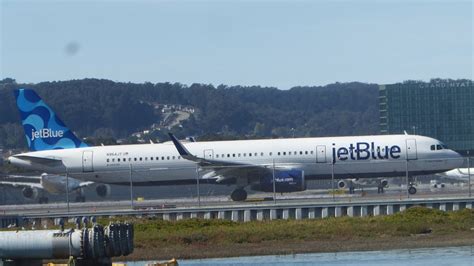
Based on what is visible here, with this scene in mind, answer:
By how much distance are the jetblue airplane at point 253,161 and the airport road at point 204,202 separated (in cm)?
115

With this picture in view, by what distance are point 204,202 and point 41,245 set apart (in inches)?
1226

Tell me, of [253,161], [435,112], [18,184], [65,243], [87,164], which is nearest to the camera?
[65,243]

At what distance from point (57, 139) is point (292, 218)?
23174 millimetres

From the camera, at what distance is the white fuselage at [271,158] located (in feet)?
227

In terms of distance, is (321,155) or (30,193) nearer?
(321,155)

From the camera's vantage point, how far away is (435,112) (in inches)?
7731

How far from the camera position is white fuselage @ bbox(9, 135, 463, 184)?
227 ft

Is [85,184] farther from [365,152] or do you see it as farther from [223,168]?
[365,152]

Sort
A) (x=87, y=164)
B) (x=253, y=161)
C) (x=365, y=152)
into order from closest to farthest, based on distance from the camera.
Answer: (x=365, y=152), (x=253, y=161), (x=87, y=164)

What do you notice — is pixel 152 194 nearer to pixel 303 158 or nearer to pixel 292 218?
pixel 303 158

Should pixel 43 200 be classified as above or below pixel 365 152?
Answer: below

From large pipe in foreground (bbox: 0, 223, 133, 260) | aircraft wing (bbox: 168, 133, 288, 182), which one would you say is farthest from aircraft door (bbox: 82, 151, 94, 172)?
large pipe in foreground (bbox: 0, 223, 133, 260)

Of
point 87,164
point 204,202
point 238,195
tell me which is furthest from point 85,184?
point 204,202

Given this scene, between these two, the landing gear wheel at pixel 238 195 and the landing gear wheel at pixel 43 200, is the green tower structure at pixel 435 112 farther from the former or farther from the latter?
the landing gear wheel at pixel 238 195
